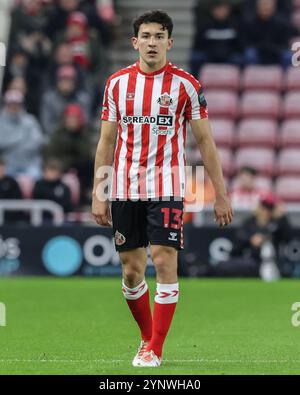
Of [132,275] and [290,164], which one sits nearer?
[132,275]

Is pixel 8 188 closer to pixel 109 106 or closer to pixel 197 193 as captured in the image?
pixel 197 193

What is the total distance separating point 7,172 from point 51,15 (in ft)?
11.6

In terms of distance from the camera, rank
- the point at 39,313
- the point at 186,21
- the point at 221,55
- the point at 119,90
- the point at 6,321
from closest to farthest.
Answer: the point at 119,90 < the point at 6,321 < the point at 39,313 < the point at 221,55 < the point at 186,21

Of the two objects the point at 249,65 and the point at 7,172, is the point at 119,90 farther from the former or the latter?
the point at 249,65

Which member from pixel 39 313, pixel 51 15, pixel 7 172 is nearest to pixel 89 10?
pixel 51 15

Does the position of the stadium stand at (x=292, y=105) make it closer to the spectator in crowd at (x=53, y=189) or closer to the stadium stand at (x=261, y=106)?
the stadium stand at (x=261, y=106)

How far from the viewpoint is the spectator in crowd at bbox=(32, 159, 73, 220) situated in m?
17.4

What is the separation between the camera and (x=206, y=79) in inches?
808

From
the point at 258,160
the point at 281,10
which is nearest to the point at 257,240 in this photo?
the point at 258,160

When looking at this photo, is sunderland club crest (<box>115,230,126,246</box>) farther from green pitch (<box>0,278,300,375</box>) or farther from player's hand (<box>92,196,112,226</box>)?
green pitch (<box>0,278,300,375</box>)

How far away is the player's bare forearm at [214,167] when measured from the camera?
8008mm

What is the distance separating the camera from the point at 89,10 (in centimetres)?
2105

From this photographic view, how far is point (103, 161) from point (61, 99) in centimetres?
1169

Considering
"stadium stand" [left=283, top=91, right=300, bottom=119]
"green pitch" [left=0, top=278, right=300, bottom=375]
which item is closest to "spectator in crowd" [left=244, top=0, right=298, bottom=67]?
"stadium stand" [left=283, top=91, right=300, bottom=119]
